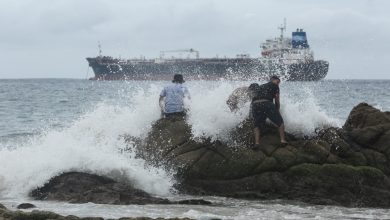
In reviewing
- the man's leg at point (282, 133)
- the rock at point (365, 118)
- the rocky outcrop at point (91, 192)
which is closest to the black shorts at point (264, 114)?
the man's leg at point (282, 133)

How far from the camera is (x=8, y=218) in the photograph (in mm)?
7332

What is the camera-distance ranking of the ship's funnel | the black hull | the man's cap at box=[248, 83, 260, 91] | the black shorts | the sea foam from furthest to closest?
the ship's funnel < the black hull < the man's cap at box=[248, 83, 260, 91] < the black shorts < the sea foam

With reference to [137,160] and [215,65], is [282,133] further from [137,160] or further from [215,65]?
[215,65]

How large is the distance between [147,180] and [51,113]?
22761 mm

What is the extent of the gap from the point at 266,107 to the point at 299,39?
106 meters

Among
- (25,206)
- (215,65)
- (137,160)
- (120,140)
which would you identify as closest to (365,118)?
(137,160)

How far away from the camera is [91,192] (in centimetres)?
1032

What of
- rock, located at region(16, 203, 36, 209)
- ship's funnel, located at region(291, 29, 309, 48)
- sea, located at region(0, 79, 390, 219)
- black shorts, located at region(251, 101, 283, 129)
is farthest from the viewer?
ship's funnel, located at region(291, 29, 309, 48)

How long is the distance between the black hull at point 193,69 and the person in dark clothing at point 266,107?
90548 mm

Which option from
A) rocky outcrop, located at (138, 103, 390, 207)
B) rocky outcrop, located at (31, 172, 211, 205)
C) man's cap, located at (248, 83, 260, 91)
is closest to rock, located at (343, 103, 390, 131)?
rocky outcrop, located at (138, 103, 390, 207)

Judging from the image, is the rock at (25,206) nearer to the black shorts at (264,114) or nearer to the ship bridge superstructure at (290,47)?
the black shorts at (264,114)

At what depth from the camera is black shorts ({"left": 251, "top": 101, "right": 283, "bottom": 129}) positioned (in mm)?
11742

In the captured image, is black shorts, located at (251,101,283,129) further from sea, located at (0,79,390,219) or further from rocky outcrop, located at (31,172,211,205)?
rocky outcrop, located at (31,172,211,205)

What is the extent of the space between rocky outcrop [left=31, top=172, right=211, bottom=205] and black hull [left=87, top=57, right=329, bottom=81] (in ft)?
303
